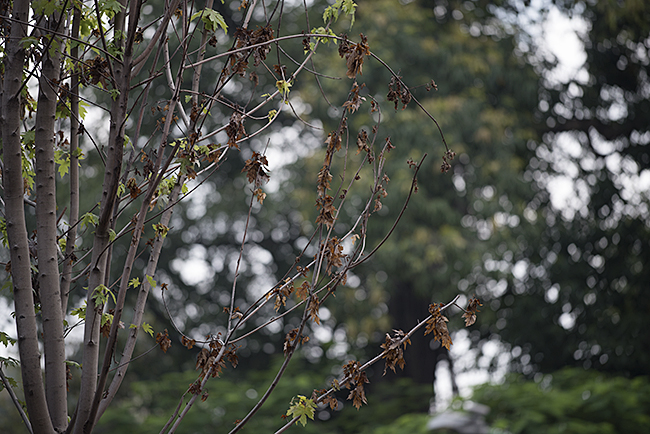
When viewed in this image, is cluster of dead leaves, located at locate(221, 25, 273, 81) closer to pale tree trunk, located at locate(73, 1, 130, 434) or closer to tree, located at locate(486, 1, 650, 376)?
pale tree trunk, located at locate(73, 1, 130, 434)

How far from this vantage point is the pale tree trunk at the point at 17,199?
5.61 ft

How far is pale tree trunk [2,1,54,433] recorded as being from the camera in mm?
1711

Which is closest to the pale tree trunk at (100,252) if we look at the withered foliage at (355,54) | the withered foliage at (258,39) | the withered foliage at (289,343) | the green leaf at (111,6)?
the green leaf at (111,6)

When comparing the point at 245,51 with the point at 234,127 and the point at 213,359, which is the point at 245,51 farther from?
the point at 213,359

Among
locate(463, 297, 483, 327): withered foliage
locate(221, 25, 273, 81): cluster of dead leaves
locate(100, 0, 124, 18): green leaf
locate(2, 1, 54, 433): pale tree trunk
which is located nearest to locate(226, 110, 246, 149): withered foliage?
locate(221, 25, 273, 81): cluster of dead leaves

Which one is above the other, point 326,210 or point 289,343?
point 326,210

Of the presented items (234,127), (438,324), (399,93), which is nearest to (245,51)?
(234,127)

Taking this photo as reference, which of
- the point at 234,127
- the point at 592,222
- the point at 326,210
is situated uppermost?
the point at 592,222

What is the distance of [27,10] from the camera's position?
1778 mm

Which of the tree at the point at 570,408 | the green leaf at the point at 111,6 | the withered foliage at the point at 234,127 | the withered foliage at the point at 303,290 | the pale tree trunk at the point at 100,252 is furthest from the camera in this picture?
the tree at the point at 570,408

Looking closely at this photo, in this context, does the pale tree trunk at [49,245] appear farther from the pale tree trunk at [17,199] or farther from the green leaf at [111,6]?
the green leaf at [111,6]

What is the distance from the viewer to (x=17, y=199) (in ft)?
5.73

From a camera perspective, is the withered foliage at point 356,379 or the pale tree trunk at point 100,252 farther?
the withered foliage at point 356,379

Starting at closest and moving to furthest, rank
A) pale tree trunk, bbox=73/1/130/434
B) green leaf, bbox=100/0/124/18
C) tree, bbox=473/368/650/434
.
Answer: pale tree trunk, bbox=73/1/130/434
green leaf, bbox=100/0/124/18
tree, bbox=473/368/650/434
